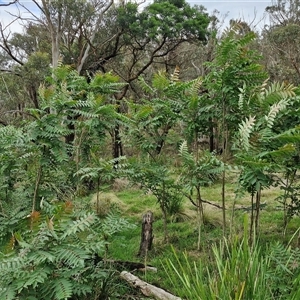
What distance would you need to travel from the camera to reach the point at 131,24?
11.7m

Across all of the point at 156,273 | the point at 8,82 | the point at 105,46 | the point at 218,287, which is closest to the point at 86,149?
the point at 156,273

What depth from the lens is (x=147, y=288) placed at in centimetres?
314

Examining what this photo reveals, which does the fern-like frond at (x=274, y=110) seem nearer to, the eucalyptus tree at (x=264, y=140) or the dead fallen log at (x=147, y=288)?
the eucalyptus tree at (x=264, y=140)

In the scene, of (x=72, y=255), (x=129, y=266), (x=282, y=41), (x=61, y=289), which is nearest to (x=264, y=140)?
(x=72, y=255)

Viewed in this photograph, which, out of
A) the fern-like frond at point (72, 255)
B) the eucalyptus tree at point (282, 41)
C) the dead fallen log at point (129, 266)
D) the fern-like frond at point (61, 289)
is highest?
the eucalyptus tree at point (282, 41)

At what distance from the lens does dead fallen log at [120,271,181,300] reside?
3.01 metres

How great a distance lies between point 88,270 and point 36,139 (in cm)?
115

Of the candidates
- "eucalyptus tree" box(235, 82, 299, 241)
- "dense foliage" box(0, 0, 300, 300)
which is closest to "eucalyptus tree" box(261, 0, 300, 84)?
"dense foliage" box(0, 0, 300, 300)

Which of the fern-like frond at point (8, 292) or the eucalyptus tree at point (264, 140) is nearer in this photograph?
the fern-like frond at point (8, 292)

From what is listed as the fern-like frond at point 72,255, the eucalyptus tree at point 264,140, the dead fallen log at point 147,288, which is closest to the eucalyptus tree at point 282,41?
the eucalyptus tree at point 264,140

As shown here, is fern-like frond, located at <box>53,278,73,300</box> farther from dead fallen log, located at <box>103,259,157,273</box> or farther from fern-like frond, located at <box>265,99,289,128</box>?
fern-like frond, located at <box>265,99,289,128</box>

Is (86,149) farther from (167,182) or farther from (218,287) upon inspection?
(218,287)

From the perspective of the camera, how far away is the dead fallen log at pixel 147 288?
3012 mm

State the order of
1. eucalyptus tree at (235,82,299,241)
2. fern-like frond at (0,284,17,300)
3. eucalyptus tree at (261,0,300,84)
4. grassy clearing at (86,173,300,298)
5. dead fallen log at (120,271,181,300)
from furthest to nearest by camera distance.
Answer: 1. eucalyptus tree at (261,0,300,84)
2. grassy clearing at (86,173,300,298)
3. dead fallen log at (120,271,181,300)
4. eucalyptus tree at (235,82,299,241)
5. fern-like frond at (0,284,17,300)
